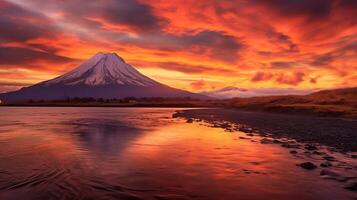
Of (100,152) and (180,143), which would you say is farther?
(180,143)

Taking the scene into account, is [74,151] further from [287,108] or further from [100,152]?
[287,108]

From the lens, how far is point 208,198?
32.4 feet

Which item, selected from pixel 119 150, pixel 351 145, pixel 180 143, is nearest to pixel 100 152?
pixel 119 150

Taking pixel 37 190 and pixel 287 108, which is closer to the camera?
pixel 37 190

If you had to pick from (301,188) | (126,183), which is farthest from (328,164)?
(126,183)

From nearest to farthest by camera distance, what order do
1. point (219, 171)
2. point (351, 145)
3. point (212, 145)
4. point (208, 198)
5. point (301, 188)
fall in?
point (208, 198), point (301, 188), point (219, 171), point (351, 145), point (212, 145)

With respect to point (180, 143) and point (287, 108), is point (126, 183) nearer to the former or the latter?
point (180, 143)

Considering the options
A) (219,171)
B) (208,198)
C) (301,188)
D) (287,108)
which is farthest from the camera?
(287,108)

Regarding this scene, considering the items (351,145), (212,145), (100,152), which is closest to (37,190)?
(100,152)

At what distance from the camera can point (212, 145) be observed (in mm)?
22266

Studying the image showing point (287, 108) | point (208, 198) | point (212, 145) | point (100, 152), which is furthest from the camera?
point (287, 108)

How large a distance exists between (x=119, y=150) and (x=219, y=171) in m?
7.99

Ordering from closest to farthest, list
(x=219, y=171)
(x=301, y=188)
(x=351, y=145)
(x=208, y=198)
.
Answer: (x=208, y=198) → (x=301, y=188) → (x=219, y=171) → (x=351, y=145)

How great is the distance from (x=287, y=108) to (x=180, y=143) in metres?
56.4
